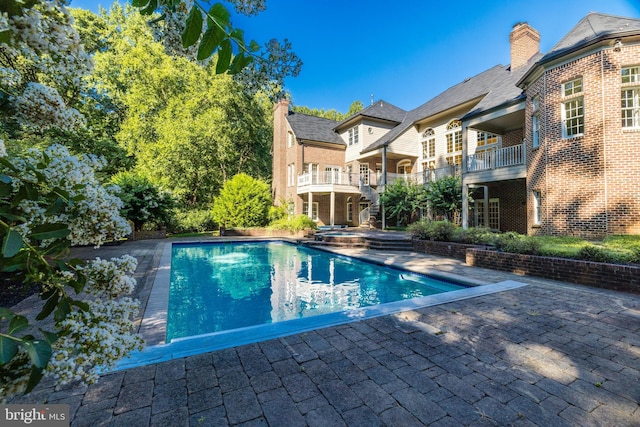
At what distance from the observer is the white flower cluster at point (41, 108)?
109cm

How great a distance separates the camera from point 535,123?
11570 millimetres

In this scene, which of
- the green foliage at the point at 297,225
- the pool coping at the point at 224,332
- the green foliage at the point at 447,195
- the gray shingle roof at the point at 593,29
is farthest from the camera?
the green foliage at the point at 297,225

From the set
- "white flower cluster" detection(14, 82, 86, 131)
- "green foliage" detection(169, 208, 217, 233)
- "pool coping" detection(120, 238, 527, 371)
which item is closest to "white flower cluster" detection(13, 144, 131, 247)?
"white flower cluster" detection(14, 82, 86, 131)

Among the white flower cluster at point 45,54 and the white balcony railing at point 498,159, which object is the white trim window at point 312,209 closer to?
the white balcony railing at point 498,159

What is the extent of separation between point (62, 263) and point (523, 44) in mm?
21367

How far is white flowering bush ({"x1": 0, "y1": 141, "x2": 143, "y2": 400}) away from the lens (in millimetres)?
931

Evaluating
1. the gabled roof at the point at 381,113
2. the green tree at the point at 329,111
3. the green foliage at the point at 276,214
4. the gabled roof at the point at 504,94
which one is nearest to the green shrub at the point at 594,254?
the gabled roof at the point at 504,94

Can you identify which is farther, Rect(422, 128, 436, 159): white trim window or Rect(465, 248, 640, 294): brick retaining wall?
Rect(422, 128, 436, 159): white trim window

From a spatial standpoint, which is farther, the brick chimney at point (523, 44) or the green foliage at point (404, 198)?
the green foliage at point (404, 198)

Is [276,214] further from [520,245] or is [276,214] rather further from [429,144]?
[520,245]

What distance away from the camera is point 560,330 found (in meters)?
3.58

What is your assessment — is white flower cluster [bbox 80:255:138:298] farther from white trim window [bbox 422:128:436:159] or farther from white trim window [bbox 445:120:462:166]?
white trim window [bbox 422:128:436:159]

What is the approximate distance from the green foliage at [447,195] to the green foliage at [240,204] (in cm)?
993

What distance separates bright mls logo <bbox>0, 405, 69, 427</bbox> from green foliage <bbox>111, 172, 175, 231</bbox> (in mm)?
13692
